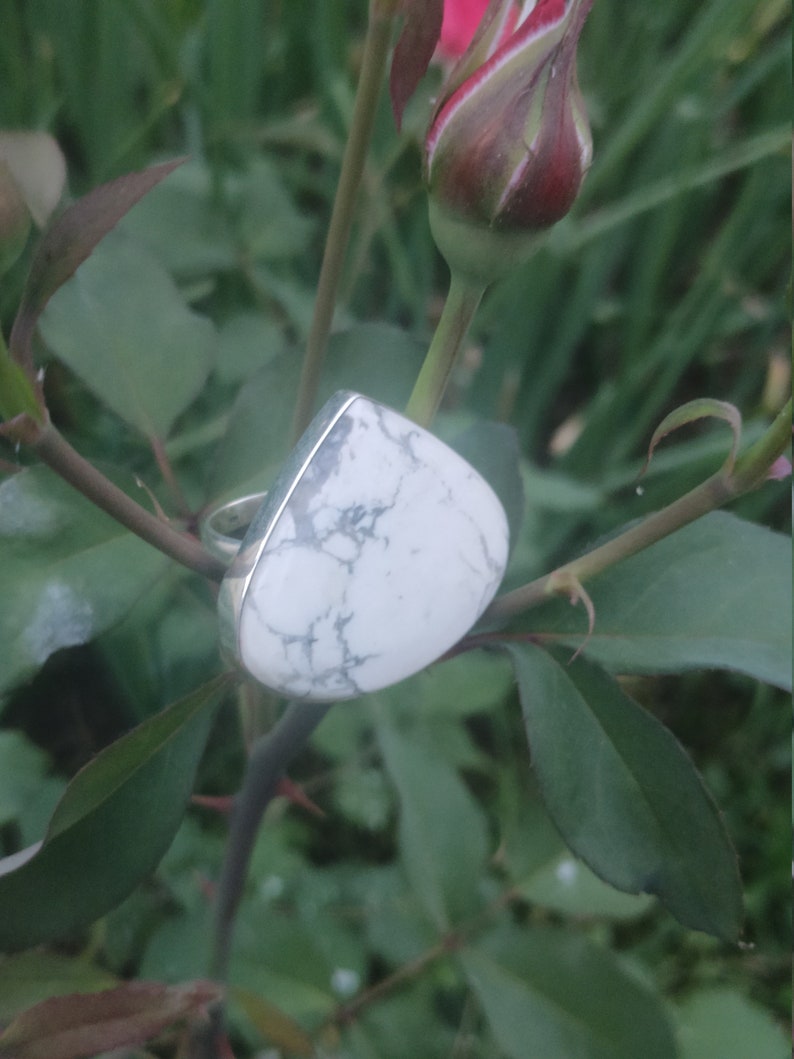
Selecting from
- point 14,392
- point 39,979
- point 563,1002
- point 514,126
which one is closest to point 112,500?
point 14,392

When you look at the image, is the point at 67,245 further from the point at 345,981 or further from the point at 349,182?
the point at 345,981

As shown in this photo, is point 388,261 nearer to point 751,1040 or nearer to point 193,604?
point 193,604

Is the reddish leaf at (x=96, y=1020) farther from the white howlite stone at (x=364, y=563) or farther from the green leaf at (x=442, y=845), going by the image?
the green leaf at (x=442, y=845)

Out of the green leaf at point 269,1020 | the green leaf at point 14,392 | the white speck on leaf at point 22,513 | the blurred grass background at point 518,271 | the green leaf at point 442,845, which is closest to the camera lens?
the green leaf at point 14,392

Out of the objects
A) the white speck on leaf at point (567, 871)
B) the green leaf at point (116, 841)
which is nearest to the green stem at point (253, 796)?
the green leaf at point (116, 841)

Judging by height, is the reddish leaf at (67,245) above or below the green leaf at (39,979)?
above

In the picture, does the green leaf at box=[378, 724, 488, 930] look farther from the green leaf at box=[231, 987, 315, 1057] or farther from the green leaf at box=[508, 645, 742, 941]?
the green leaf at box=[508, 645, 742, 941]

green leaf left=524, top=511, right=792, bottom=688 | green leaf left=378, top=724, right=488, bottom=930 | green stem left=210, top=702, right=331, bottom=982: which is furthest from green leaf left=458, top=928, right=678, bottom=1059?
green leaf left=524, top=511, right=792, bottom=688
